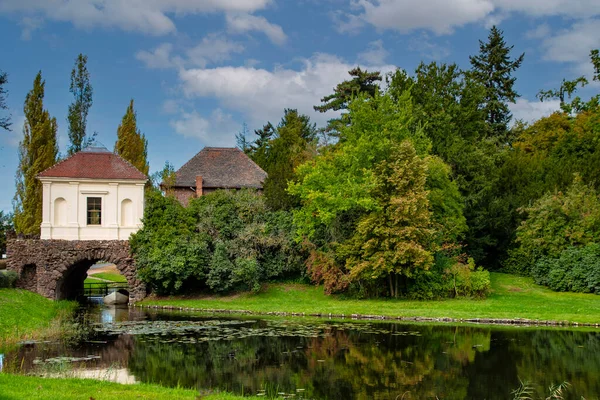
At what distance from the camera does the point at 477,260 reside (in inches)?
1678

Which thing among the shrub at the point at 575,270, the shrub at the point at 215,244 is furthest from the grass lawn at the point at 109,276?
the shrub at the point at 575,270

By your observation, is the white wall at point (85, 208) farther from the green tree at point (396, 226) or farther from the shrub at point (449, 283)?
the shrub at point (449, 283)

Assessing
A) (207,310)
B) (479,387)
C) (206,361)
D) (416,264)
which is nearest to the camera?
(479,387)

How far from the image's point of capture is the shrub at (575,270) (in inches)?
1351

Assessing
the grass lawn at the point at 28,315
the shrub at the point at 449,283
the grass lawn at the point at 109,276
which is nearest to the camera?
the grass lawn at the point at 28,315

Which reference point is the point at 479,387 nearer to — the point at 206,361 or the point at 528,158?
the point at 206,361

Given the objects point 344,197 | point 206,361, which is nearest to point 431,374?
point 206,361

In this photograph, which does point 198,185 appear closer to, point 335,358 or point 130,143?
point 130,143

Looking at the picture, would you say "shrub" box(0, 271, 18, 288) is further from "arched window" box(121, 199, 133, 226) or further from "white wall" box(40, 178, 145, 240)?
"arched window" box(121, 199, 133, 226)

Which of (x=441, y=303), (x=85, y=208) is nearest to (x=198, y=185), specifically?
(x=85, y=208)

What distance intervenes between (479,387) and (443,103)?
3133cm

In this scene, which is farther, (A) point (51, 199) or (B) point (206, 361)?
(A) point (51, 199)

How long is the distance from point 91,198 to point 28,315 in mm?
12984

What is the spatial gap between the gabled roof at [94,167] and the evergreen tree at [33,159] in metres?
6.16
